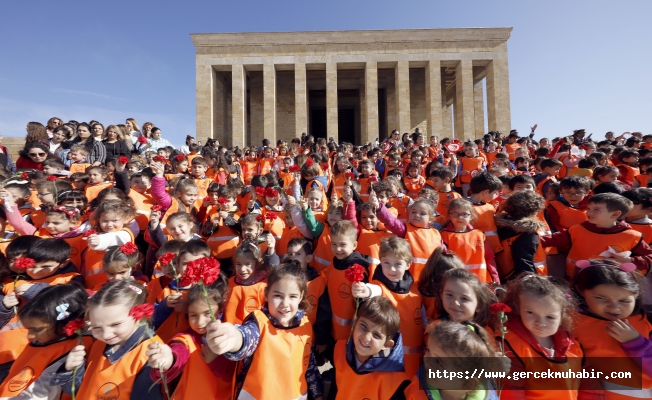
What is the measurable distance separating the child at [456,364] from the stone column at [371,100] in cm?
2122

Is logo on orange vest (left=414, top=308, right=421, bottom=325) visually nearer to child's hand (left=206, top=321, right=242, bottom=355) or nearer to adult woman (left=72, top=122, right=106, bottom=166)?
child's hand (left=206, top=321, right=242, bottom=355)

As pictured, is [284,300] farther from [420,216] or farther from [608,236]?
[608,236]

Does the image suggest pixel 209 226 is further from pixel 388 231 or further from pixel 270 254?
pixel 388 231

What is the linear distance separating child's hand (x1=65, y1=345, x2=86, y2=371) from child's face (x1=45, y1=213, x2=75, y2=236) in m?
2.86

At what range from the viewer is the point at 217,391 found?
222 centimetres

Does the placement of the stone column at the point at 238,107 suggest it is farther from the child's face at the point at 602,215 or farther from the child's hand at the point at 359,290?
the child's face at the point at 602,215

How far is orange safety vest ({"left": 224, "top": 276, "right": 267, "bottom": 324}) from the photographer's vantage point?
9.57 feet

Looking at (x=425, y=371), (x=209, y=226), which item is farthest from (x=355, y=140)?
(x=425, y=371)

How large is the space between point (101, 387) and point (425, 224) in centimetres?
357

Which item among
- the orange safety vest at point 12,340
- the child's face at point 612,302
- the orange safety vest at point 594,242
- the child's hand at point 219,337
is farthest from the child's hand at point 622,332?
the orange safety vest at point 12,340

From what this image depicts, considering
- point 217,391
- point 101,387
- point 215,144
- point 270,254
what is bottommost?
point 217,391

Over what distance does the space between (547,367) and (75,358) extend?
134 inches

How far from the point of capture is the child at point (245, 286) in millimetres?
2924

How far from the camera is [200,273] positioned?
1611 mm
